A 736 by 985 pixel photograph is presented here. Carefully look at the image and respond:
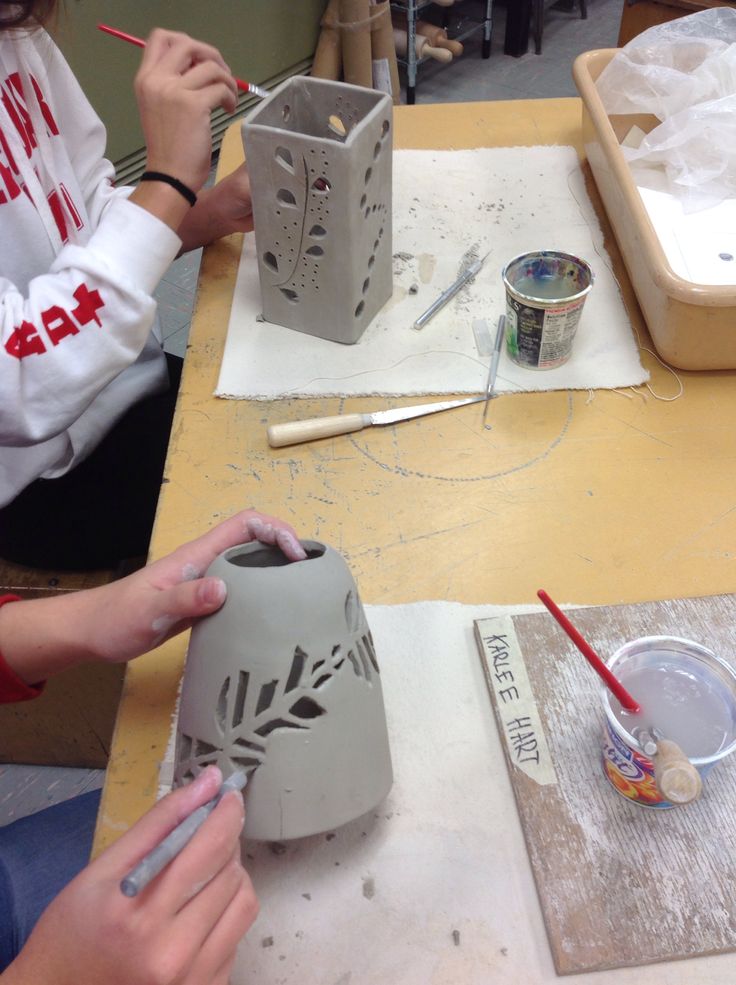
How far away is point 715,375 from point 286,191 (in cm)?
52

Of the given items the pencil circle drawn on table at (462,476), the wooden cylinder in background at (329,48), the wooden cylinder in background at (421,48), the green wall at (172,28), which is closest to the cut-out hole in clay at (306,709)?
the pencil circle drawn on table at (462,476)

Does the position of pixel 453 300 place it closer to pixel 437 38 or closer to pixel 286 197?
pixel 286 197

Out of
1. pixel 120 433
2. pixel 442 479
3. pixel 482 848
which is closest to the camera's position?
pixel 482 848

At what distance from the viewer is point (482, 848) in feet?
1.89

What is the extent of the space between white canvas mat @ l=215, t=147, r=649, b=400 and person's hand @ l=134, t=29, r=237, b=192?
7.6 inches

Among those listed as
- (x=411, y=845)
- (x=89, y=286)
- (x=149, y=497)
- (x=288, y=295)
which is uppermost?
(x=89, y=286)

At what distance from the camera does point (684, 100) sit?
3.44 feet

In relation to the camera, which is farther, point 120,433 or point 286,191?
point 120,433

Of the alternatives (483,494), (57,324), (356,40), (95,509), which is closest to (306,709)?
(483,494)

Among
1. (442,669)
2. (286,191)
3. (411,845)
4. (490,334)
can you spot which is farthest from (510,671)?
(286,191)

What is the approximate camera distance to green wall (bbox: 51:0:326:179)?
6.55 ft

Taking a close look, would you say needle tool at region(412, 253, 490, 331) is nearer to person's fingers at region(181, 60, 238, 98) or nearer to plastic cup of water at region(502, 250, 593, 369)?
plastic cup of water at region(502, 250, 593, 369)

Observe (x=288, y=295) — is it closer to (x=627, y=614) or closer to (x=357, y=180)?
(x=357, y=180)

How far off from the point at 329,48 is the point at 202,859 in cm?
260
